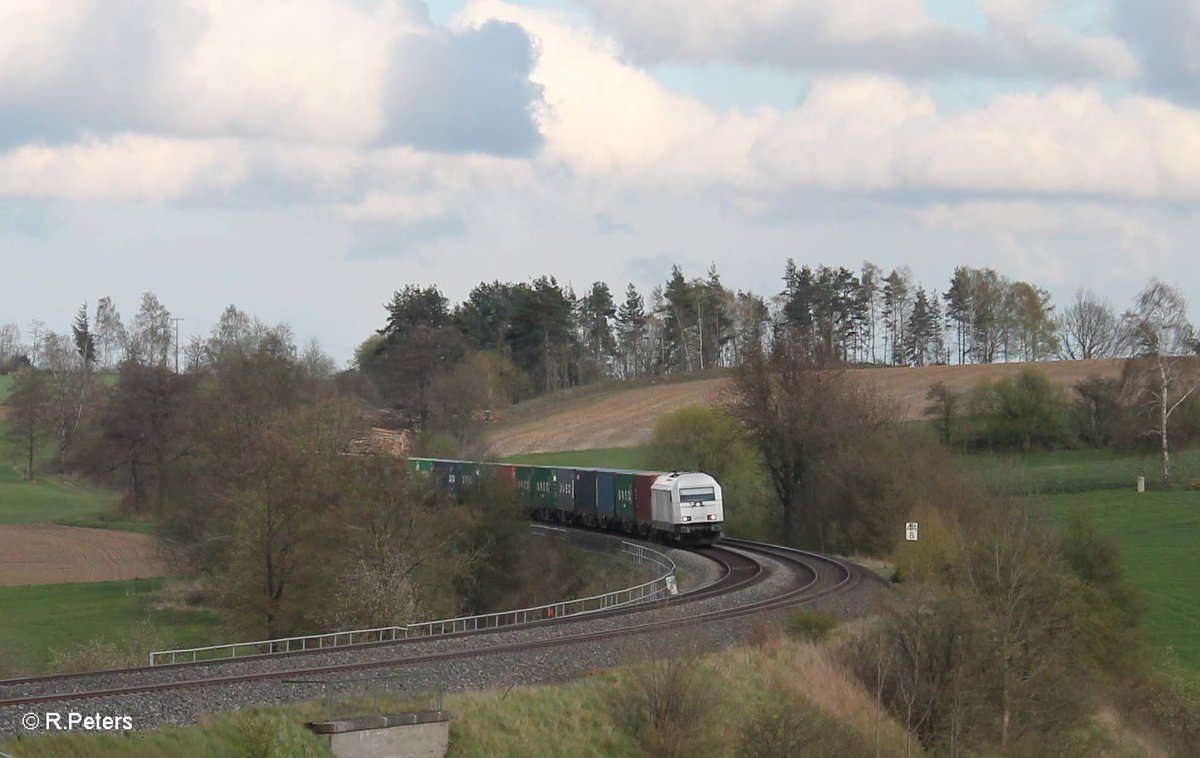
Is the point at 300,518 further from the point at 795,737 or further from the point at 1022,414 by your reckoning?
the point at 1022,414

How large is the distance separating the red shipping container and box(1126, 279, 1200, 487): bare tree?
130 ft

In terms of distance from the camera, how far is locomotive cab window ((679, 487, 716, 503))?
171ft

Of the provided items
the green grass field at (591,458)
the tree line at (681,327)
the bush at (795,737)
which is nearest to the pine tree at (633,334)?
the tree line at (681,327)

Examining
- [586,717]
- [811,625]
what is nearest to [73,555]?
[811,625]

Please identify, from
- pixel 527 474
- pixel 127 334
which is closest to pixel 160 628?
pixel 527 474

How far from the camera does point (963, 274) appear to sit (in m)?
171

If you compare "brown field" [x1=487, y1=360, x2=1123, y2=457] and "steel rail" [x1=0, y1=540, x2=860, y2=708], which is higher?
"brown field" [x1=487, y1=360, x2=1123, y2=457]

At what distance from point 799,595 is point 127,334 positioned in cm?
13475

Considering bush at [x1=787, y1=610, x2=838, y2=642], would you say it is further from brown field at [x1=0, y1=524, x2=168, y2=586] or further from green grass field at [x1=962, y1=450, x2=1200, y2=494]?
green grass field at [x1=962, y1=450, x2=1200, y2=494]

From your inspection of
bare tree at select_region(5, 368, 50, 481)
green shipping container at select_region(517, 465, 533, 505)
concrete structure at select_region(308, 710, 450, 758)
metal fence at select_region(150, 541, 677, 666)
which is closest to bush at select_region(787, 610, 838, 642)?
metal fence at select_region(150, 541, 677, 666)

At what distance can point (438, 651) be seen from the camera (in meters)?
26.2

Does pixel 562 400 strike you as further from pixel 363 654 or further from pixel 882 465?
pixel 363 654

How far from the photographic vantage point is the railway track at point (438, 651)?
19.8 metres

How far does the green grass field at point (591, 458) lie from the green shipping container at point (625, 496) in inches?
1233
